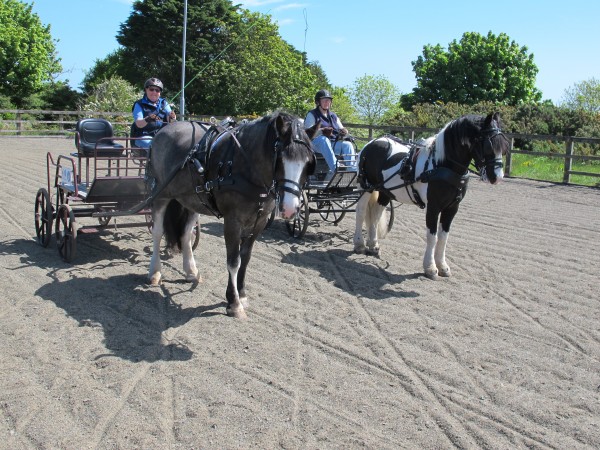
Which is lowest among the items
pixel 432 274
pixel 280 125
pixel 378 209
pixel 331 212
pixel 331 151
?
→ pixel 432 274

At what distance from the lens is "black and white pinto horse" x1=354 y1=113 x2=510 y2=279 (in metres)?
6.88

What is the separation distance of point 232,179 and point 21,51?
37683mm

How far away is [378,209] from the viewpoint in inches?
339

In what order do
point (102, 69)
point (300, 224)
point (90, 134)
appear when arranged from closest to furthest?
1. point (90, 134)
2. point (300, 224)
3. point (102, 69)

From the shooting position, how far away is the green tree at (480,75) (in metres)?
39.2

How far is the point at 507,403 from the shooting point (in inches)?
166

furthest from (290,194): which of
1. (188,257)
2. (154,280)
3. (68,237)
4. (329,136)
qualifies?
(329,136)

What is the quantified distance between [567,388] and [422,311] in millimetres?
1797

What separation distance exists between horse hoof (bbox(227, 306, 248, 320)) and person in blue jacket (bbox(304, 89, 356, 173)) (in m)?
3.56

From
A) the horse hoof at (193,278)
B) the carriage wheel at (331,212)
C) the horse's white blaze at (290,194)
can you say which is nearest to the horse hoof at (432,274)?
the carriage wheel at (331,212)

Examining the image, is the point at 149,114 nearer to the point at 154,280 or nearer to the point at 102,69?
the point at 154,280

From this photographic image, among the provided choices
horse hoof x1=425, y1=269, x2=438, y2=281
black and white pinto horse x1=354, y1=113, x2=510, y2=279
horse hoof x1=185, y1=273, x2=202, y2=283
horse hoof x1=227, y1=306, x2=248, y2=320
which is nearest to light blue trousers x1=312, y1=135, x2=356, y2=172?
black and white pinto horse x1=354, y1=113, x2=510, y2=279

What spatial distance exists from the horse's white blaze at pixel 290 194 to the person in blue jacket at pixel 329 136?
3.56 meters

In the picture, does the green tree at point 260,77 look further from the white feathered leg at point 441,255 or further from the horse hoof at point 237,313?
the horse hoof at point 237,313
